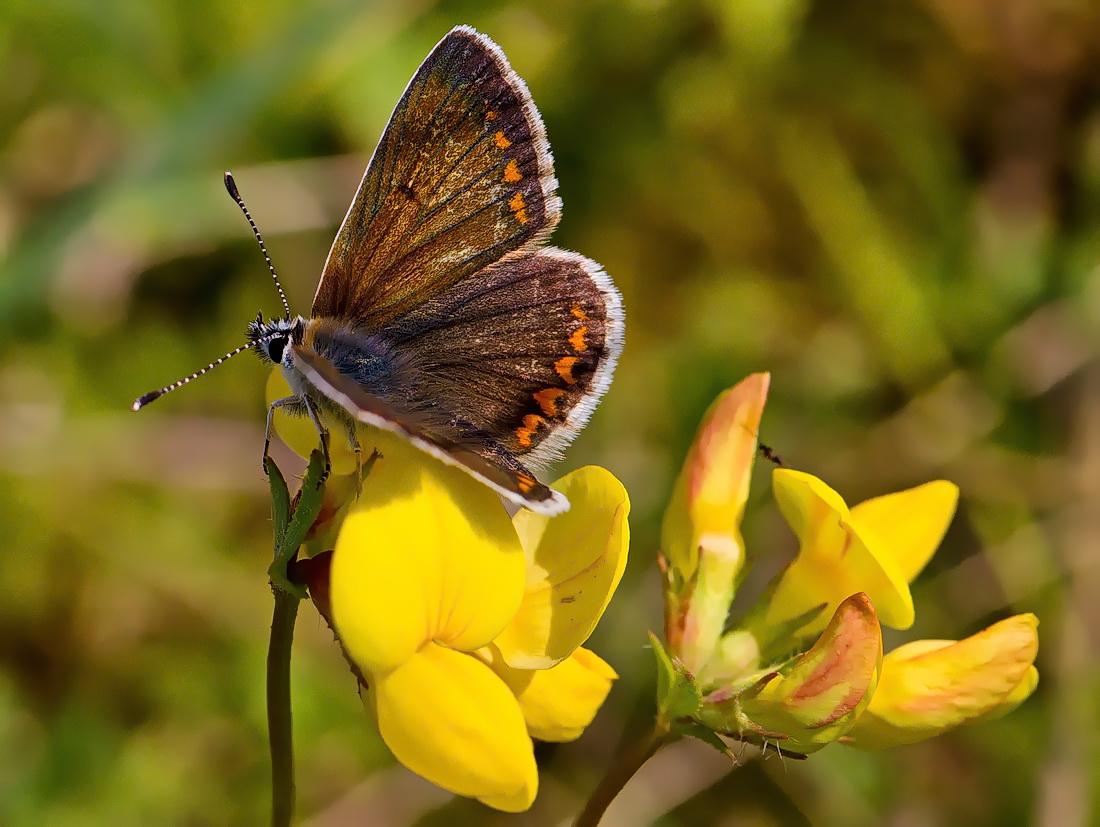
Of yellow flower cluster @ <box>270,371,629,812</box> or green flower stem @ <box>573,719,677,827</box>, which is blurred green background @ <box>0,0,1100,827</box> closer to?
green flower stem @ <box>573,719,677,827</box>

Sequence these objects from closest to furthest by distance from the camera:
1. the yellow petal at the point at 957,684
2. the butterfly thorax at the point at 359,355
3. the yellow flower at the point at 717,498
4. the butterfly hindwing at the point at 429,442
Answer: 1. the butterfly hindwing at the point at 429,442
2. the yellow petal at the point at 957,684
3. the butterfly thorax at the point at 359,355
4. the yellow flower at the point at 717,498

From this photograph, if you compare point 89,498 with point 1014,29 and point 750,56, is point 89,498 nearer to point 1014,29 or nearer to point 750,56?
point 750,56

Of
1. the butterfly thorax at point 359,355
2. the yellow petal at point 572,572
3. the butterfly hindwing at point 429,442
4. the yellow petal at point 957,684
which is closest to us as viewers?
the butterfly hindwing at point 429,442

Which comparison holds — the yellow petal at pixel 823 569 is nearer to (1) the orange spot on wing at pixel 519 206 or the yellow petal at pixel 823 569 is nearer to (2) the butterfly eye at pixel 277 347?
(1) the orange spot on wing at pixel 519 206

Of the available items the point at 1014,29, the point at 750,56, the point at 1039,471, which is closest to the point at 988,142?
the point at 1014,29

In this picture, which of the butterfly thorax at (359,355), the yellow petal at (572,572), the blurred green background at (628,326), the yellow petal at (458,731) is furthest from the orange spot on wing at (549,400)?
the blurred green background at (628,326)

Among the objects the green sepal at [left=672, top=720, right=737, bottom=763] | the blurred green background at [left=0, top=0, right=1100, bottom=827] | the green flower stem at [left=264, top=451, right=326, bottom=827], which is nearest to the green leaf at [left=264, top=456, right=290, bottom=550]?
the green flower stem at [left=264, top=451, right=326, bottom=827]
